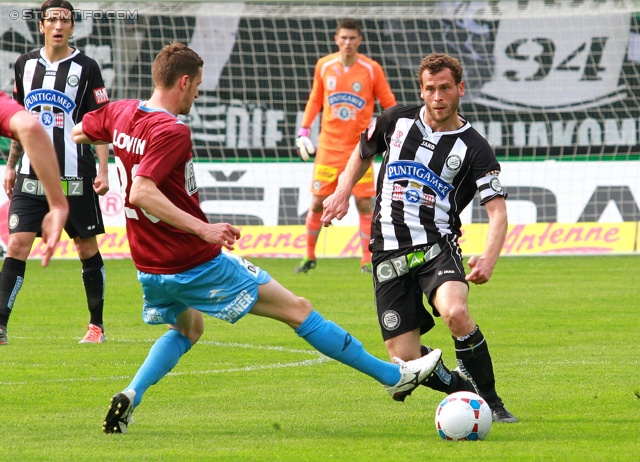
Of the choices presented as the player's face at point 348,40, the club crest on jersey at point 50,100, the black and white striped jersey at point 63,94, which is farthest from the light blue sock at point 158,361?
the player's face at point 348,40

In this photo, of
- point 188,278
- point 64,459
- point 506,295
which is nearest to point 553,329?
point 506,295

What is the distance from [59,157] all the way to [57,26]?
963mm

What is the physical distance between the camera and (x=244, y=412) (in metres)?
6.13

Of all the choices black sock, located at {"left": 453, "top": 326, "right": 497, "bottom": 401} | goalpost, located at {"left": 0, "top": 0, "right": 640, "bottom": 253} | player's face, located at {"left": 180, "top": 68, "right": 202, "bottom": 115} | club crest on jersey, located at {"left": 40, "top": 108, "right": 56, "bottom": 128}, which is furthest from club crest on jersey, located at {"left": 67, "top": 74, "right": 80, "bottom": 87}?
goalpost, located at {"left": 0, "top": 0, "right": 640, "bottom": 253}

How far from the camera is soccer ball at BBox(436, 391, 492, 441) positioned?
536 centimetres

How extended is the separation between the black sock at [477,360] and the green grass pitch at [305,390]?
0.22m

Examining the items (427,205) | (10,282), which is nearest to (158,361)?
(427,205)

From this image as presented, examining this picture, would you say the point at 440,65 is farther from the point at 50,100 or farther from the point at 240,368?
the point at 50,100

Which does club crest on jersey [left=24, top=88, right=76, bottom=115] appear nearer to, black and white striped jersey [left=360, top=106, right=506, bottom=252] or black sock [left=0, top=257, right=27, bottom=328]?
black sock [left=0, top=257, right=27, bottom=328]

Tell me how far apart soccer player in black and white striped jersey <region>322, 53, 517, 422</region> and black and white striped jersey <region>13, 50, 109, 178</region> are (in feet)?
9.73

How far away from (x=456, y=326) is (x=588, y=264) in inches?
373

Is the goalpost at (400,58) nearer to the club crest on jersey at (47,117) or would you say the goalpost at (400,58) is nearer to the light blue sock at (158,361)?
the club crest on jersey at (47,117)

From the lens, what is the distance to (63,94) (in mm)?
8570

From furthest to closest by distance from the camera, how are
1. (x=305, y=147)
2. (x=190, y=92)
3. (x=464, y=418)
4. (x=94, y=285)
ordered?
1. (x=305, y=147)
2. (x=94, y=285)
3. (x=190, y=92)
4. (x=464, y=418)
